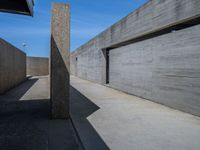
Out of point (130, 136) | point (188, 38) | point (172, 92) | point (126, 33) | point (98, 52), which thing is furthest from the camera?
→ point (98, 52)

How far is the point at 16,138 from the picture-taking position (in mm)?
3316

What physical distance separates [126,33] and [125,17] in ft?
2.61

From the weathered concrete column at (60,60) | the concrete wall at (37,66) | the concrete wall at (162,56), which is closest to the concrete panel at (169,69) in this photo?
the concrete wall at (162,56)

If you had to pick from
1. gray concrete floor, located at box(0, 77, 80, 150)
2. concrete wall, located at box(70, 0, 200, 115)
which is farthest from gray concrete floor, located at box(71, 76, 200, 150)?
concrete wall, located at box(70, 0, 200, 115)

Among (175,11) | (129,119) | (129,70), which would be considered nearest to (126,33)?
(129,70)

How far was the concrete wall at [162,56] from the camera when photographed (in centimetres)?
508

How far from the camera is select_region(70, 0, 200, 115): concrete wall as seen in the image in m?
5.08

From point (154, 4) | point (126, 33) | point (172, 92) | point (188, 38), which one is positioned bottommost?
point (172, 92)

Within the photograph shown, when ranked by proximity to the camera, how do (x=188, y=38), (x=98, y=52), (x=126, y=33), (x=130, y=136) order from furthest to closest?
(x=98, y=52)
(x=126, y=33)
(x=188, y=38)
(x=130, y=136)

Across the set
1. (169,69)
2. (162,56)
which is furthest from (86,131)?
(162,56)

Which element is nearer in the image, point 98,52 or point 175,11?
point 175,11

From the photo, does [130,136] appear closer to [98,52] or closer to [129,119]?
[129,119]

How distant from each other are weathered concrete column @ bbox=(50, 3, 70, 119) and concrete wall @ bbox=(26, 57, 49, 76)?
810 inches

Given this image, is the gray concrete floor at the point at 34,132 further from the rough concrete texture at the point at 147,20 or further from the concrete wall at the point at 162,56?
the rough concrete texture at the point at 147,20
